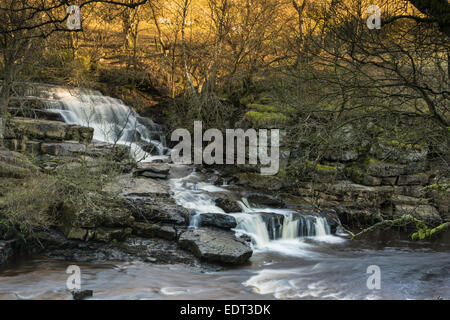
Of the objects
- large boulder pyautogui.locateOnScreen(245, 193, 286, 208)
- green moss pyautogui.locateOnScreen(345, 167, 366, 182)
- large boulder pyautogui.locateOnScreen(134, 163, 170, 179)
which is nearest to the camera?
large boulder pyautogui.locateOnScreen(245, 193, 286, 208)

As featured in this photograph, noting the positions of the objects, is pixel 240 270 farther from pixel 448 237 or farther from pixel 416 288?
pixel 448 237

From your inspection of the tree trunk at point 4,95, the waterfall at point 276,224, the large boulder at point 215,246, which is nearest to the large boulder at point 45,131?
Answer: the tree trunk at point 4,95

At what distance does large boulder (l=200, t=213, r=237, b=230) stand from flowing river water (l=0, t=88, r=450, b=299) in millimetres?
205

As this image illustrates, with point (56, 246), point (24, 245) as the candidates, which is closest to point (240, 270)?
point (56, 246)

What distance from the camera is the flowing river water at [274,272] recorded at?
601cm

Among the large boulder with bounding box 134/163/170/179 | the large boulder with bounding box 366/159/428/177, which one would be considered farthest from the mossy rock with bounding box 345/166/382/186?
the large boulder with bounding box 134/163/170/179

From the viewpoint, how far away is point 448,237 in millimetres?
10680

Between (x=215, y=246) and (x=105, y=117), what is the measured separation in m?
9.65

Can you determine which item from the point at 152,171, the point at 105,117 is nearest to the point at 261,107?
the point at 152,171

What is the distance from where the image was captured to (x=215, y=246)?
7801 millimetres

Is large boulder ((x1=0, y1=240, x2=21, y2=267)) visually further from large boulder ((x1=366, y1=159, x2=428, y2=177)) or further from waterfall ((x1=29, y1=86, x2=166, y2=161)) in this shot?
large boulder ((x1=366, y1=159, x2=428, y2=177))

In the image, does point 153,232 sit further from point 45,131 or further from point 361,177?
point 361,177

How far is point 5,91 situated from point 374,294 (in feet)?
34.1

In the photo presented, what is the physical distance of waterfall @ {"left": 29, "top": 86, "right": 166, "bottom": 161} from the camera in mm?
14125
